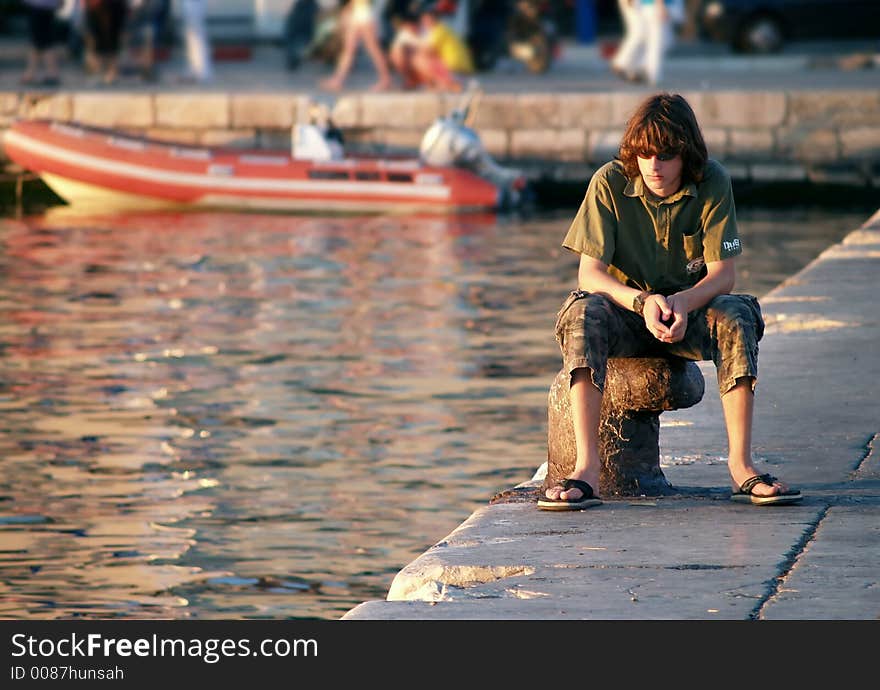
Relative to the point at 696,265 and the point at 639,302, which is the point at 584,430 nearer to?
the point at 639,302

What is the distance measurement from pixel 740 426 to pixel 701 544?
62 cm

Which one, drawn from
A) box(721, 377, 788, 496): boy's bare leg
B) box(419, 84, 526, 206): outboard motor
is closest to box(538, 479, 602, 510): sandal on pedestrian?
box(721, 377, 788, 496): boy's bare leg

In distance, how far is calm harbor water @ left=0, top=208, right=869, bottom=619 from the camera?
26.3 feet

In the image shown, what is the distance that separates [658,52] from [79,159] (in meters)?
6.05

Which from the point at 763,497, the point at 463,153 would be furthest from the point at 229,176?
the point at 763,497

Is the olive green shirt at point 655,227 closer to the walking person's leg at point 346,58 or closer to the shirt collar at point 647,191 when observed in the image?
the shirt collar at point 647,191

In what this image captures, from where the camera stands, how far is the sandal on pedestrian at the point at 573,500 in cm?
609

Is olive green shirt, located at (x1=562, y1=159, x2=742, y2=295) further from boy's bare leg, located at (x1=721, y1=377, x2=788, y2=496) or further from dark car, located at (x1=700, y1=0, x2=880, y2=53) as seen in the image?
dark car, located at (x1=700, y1=0, x2=880, y2=53)

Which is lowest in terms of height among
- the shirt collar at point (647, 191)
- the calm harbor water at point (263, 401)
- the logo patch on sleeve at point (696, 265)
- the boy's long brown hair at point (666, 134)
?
the calm harbor water at point (263, 401)

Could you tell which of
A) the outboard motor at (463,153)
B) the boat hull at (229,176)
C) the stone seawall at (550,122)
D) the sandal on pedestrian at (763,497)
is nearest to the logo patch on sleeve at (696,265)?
the sandal on pedestrian at (763,497)

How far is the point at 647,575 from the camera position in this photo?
531 cm

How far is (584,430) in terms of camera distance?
613 centimetres

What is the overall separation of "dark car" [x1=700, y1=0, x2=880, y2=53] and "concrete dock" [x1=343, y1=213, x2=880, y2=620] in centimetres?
1857

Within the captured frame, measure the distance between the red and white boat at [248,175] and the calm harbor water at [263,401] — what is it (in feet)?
2.86
